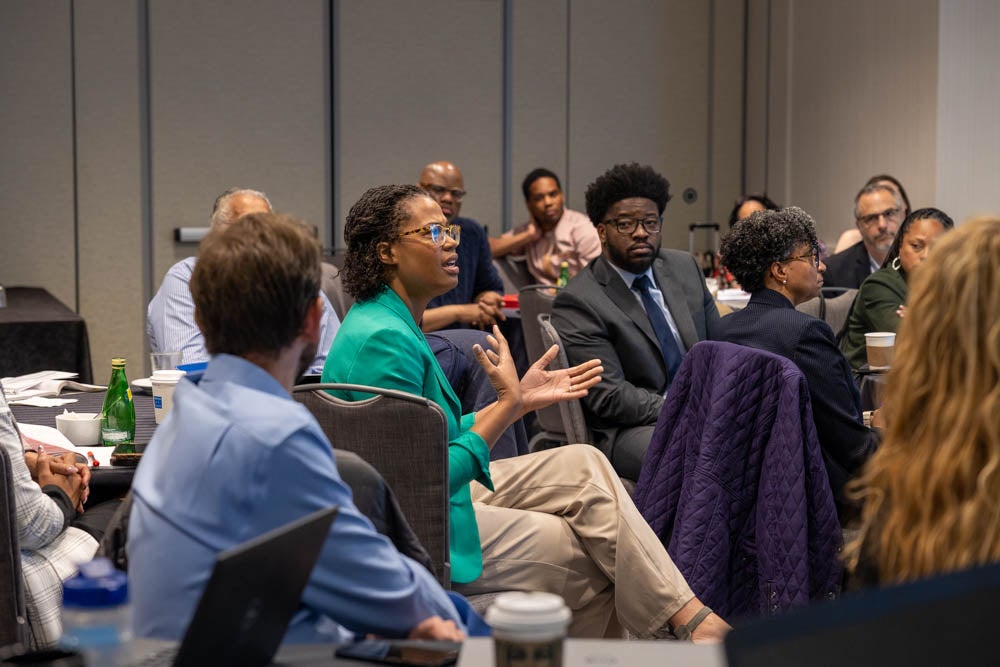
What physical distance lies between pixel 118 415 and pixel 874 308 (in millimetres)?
2629

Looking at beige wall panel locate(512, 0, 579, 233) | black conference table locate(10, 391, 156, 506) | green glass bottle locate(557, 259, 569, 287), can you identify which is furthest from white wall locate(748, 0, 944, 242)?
black conference table locate(10, 391, 156, 506)

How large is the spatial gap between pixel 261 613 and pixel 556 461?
167 centimetres

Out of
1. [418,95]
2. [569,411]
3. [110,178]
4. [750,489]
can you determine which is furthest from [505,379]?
[418,95]

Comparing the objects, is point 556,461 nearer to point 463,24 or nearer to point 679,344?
point 679,344

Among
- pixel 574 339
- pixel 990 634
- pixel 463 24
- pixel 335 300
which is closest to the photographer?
pixel 990 634

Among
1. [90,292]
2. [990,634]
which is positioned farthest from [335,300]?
[990,634]

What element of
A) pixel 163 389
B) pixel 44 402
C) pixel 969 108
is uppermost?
pixel 969 108

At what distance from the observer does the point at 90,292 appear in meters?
7.09

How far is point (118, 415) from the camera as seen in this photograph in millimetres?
2781

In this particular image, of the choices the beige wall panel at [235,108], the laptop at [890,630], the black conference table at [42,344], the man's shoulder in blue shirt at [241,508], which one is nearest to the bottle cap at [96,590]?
the man's shoulder in blue shirt at [241,508]

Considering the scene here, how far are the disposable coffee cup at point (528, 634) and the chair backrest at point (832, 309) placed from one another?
358cm

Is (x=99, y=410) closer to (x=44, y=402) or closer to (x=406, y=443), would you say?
(x=44, y=402)

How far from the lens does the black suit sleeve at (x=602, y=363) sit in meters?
3.60

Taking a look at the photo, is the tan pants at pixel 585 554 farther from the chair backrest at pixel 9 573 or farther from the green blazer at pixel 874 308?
the green blazer at pixel 874 308
